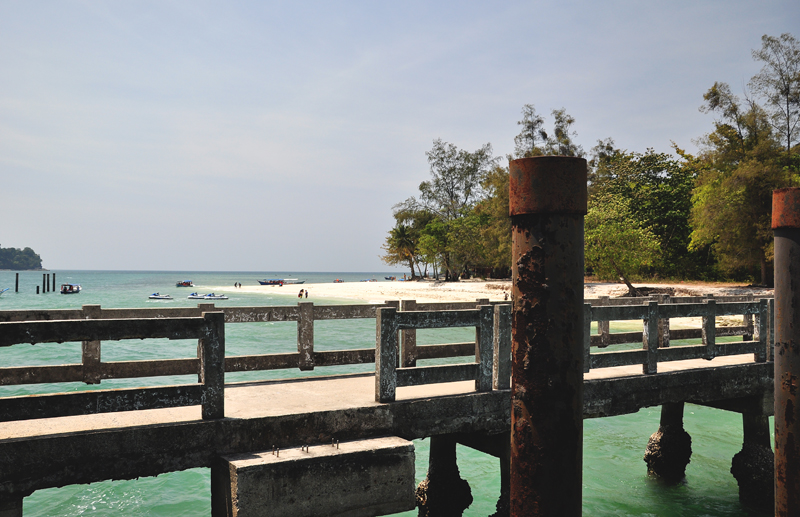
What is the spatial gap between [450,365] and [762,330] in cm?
642

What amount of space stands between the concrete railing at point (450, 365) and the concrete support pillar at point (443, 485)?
8.19 ft

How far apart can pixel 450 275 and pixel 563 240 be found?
75884mm

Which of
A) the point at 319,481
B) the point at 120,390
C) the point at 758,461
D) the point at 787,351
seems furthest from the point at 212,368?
the point at 758,461

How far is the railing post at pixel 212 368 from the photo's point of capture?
5.36 meters

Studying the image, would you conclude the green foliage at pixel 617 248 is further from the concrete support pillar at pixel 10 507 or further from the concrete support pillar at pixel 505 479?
the concrete support pillar at pixel 10 507

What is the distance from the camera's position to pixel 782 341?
607 centimetres

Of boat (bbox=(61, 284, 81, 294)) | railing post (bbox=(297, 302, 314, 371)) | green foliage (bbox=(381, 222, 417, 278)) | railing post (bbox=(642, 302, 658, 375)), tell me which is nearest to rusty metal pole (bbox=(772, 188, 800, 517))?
railing post (bbox=(642, 302, 658, 375))

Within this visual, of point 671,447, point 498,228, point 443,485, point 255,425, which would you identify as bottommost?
point 671,447

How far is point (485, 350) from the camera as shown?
22.8 feet

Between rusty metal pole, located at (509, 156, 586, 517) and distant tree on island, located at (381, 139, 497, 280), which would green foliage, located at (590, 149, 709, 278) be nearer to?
distant tree on island, located at (381, 139, 497, 280)

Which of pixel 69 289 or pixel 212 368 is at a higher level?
pixel 212 368

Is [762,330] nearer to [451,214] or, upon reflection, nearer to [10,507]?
[10,507]

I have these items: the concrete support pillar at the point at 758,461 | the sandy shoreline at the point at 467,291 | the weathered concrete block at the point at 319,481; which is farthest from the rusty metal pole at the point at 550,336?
the sandy shoreline at the point at 467,291

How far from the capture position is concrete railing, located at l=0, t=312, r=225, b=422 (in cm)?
485
